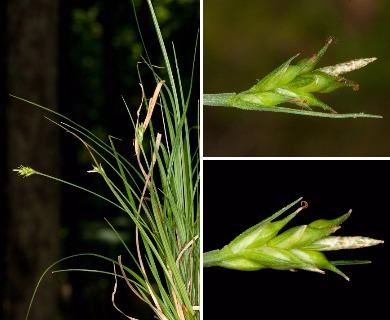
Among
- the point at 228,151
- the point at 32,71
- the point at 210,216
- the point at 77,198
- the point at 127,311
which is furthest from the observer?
the point at 77,198

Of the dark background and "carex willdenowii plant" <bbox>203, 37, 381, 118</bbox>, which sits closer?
"carex willdenowii plant" <bbox>203, 37, 381, 118</bbox>

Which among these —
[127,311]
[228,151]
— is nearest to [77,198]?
[127,311]

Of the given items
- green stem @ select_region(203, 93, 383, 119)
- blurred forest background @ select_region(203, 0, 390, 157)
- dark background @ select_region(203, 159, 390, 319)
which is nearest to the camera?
green stem @ select_region(203, 93, 383, 119)

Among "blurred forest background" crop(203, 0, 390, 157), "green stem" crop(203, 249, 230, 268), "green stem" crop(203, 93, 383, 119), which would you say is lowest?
"green stem" crop(203, 249, 230, 268)

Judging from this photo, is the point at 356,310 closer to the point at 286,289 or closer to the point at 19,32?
the point at 286,289

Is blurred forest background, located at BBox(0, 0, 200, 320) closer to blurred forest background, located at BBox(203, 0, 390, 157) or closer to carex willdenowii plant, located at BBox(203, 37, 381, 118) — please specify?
blurred forest background, located at BBox(203, 0, 390, 157)

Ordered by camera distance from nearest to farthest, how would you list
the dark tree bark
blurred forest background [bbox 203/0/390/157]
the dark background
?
1. the dark background
2. blurred forest background [bbox 203/0/390/157]
3. the dark tree bark

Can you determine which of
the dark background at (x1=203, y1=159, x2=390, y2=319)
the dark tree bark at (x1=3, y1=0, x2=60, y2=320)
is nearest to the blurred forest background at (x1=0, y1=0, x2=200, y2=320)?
the dark tree bark at (x1=3, y1=0, x2=60, y2=320)
